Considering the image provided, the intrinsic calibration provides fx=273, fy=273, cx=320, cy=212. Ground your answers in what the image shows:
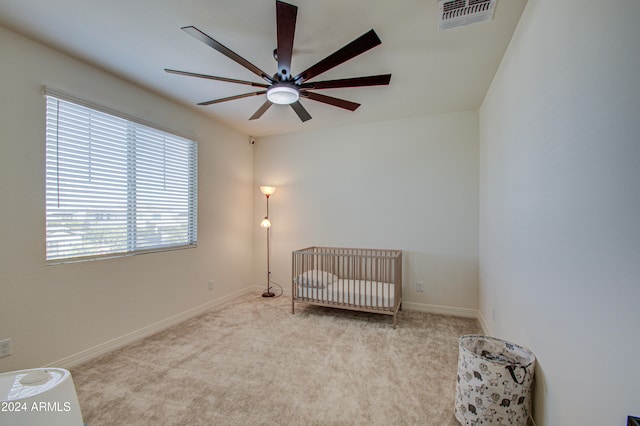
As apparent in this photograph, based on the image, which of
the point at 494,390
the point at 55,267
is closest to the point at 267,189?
the point at 55,267

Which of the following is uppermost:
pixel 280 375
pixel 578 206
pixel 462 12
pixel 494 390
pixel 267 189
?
pixel 462 12

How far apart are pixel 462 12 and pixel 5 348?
379 cm

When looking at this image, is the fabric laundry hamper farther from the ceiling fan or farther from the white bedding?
the ceiling fan

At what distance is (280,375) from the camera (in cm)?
212

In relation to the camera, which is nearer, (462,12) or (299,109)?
(462,12)

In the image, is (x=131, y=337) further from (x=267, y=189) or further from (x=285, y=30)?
(x=285, y=30)

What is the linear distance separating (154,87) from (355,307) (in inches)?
127

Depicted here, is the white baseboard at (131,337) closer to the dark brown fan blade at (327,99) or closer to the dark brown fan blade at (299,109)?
the dark brown fan blade at (299,109)

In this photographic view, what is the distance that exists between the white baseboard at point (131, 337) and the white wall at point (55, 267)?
3 cm

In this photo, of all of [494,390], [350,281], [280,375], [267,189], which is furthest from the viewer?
[267,189]

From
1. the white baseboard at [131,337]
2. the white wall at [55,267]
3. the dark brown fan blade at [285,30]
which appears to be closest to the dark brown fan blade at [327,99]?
the dark brown fan blade at [285,30]

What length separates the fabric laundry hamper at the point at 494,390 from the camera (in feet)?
4.75

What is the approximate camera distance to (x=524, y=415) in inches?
57.9

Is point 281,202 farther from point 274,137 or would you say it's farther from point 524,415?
point 524,415
